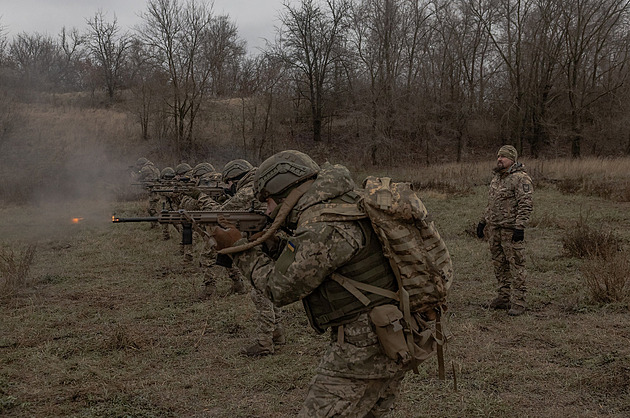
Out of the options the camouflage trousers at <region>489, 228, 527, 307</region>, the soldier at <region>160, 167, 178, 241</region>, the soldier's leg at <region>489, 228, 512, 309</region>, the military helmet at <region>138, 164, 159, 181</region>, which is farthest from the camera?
the military helmet at <region>138, 164, 159, 181</region>

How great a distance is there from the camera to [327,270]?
2600 mm

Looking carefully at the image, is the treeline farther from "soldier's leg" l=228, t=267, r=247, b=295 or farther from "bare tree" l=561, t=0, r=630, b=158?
"soldier's leg" l=228, t=267, r=247, b=295

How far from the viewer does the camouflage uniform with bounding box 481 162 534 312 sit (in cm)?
649

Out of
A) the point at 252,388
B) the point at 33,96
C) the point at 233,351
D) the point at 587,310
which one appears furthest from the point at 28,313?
the point at 33,96

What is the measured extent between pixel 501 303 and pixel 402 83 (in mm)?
25643

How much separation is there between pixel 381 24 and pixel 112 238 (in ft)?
71.4

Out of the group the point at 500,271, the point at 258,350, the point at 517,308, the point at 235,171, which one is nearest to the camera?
the point at 258,350

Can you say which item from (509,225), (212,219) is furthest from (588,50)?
(212,219)

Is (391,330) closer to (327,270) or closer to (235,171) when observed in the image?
(327,270)

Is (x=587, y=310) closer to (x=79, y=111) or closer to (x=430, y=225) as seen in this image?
(x=430, y=225)

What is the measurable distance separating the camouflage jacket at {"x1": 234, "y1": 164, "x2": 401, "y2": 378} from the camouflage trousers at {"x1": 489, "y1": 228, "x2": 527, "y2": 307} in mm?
4394

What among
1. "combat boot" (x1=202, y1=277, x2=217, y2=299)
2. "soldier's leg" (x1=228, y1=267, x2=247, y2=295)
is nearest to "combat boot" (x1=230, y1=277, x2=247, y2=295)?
"soldier's leg" (x1=228, y1=267, x2=247, y2=295)

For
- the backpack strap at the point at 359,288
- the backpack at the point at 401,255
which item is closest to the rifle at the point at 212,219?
the backpack at the point at 401,255

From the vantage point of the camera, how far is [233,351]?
5.59 m
